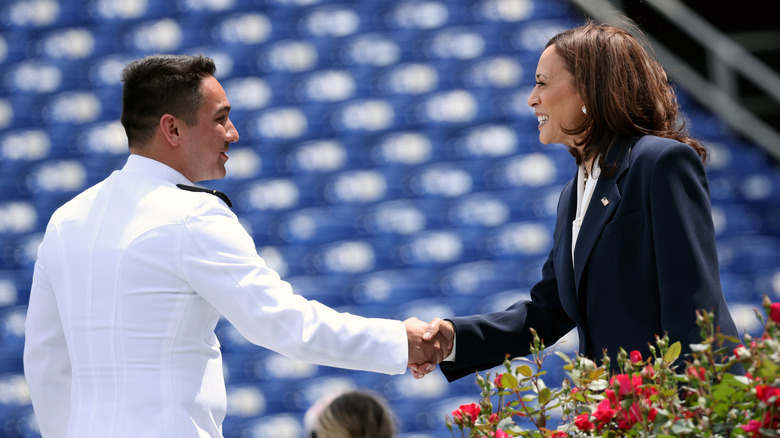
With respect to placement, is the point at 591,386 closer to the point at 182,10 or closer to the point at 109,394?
the point at 109,394

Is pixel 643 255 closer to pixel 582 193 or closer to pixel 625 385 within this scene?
pixel 582 193

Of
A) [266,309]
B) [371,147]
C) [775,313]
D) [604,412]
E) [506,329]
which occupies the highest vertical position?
[775,313]

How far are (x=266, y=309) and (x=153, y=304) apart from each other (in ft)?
0.75

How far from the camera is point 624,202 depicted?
1896 mm

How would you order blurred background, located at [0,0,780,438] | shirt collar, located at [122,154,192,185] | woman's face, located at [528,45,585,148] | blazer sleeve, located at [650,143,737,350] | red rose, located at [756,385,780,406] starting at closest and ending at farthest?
red rose, located at [756,385,780,406], blazer sleeve, located at [650,143,737,350], shirt collar, located at [122,154,192,185], woman's face, located at [528,45,585,148], blurred background, located at [0,0,780,438]

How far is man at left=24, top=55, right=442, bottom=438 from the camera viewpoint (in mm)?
1811

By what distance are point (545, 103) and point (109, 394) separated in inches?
44.9

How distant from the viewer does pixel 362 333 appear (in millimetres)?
2037

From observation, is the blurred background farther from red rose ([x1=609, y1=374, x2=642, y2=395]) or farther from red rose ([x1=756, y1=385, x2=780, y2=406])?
red rose ([x1=756, y1=385, x2=780, y2=406])

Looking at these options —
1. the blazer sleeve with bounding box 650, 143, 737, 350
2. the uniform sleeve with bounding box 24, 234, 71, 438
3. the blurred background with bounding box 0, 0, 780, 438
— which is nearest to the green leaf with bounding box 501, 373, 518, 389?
the blazer sleeve with bounding box 650, 143, 737, 350

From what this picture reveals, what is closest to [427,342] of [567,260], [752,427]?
[567,260]

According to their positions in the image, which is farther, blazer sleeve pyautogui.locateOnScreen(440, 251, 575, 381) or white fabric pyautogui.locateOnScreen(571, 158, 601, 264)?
blazer sleeve pyautogui.locateOnScreen(440, 251, 575, 381)

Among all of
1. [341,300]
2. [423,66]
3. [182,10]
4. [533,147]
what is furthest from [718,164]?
[182,10]

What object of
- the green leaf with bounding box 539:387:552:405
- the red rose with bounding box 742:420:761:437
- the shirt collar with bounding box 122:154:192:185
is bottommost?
the green leaf with bounding box 539:387:552:405
